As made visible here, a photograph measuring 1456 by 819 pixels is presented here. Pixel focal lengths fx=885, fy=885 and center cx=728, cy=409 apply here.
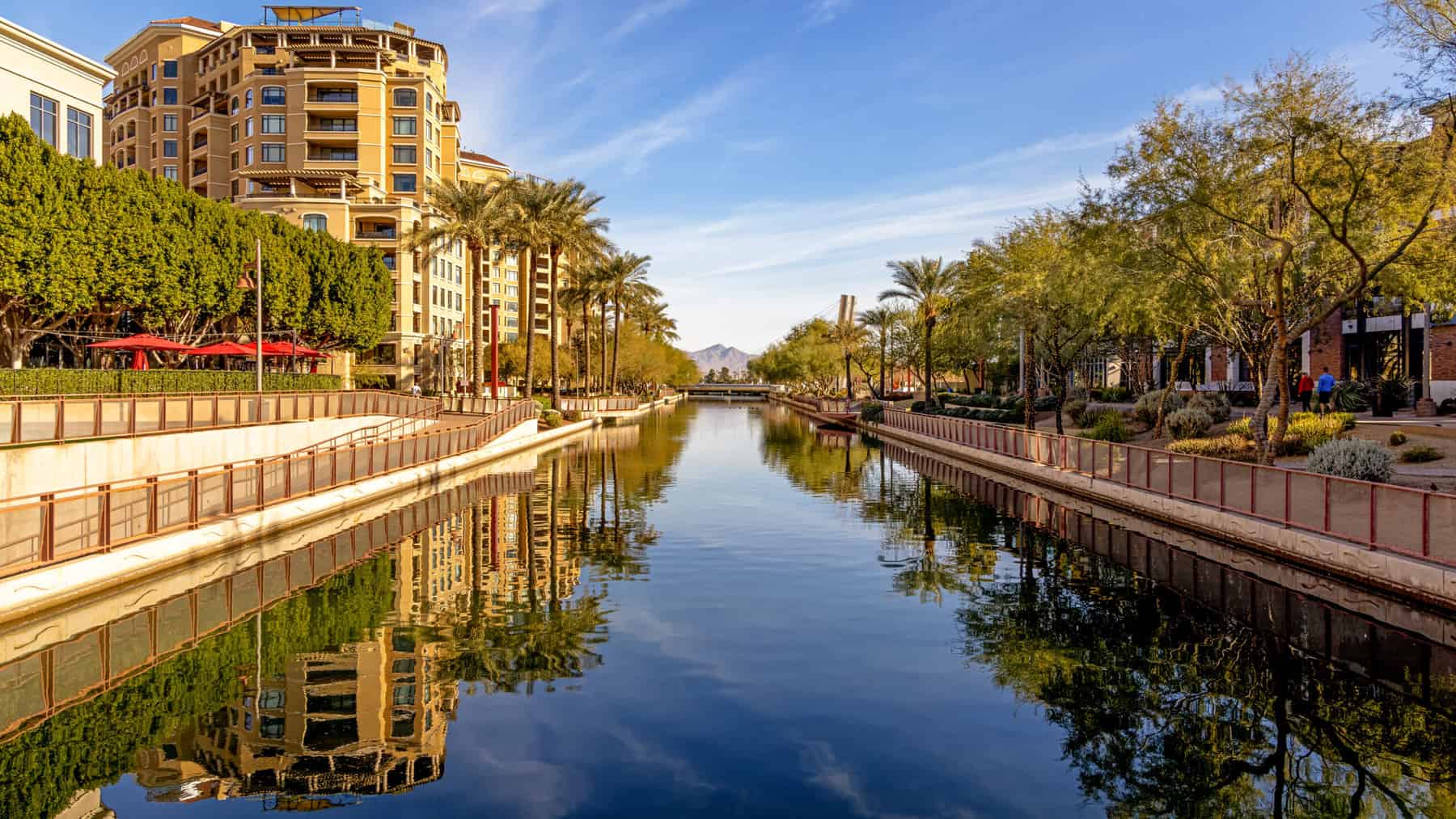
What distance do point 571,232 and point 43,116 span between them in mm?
29625

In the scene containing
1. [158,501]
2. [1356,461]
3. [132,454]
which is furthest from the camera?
[132,454]

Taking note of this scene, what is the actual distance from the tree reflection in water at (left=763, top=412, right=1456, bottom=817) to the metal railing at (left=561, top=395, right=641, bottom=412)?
5671 cm

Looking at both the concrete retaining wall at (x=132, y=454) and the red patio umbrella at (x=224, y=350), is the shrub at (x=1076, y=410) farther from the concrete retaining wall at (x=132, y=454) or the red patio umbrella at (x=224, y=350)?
the red patio umbrella at (x=224, y=350)

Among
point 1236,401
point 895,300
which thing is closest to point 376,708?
point 1236,401

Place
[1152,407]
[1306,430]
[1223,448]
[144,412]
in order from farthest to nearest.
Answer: [1152,407], [1223,448], [1306,430], [144,412]

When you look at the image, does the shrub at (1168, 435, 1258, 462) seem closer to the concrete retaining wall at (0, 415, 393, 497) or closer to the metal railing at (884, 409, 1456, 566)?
the metal railing at (884, 409, 1456, 566)

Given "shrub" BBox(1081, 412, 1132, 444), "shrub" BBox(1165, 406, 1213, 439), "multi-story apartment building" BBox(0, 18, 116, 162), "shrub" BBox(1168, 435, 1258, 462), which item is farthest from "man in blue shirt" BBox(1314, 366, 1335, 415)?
"multi-story apartment building" BBox(0, 18, 116, 162)

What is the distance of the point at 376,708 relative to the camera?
36.1 feet

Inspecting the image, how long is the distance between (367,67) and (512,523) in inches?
3133

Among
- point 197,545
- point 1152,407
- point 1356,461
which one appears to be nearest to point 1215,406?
point 1152,407

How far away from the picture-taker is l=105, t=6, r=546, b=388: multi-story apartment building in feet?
262

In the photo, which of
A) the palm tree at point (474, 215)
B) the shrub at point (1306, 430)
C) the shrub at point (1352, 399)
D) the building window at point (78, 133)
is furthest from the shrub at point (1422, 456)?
the building window at point (78, 133)

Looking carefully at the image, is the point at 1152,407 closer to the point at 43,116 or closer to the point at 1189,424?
the point at 1189,424

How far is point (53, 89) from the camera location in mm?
41594
